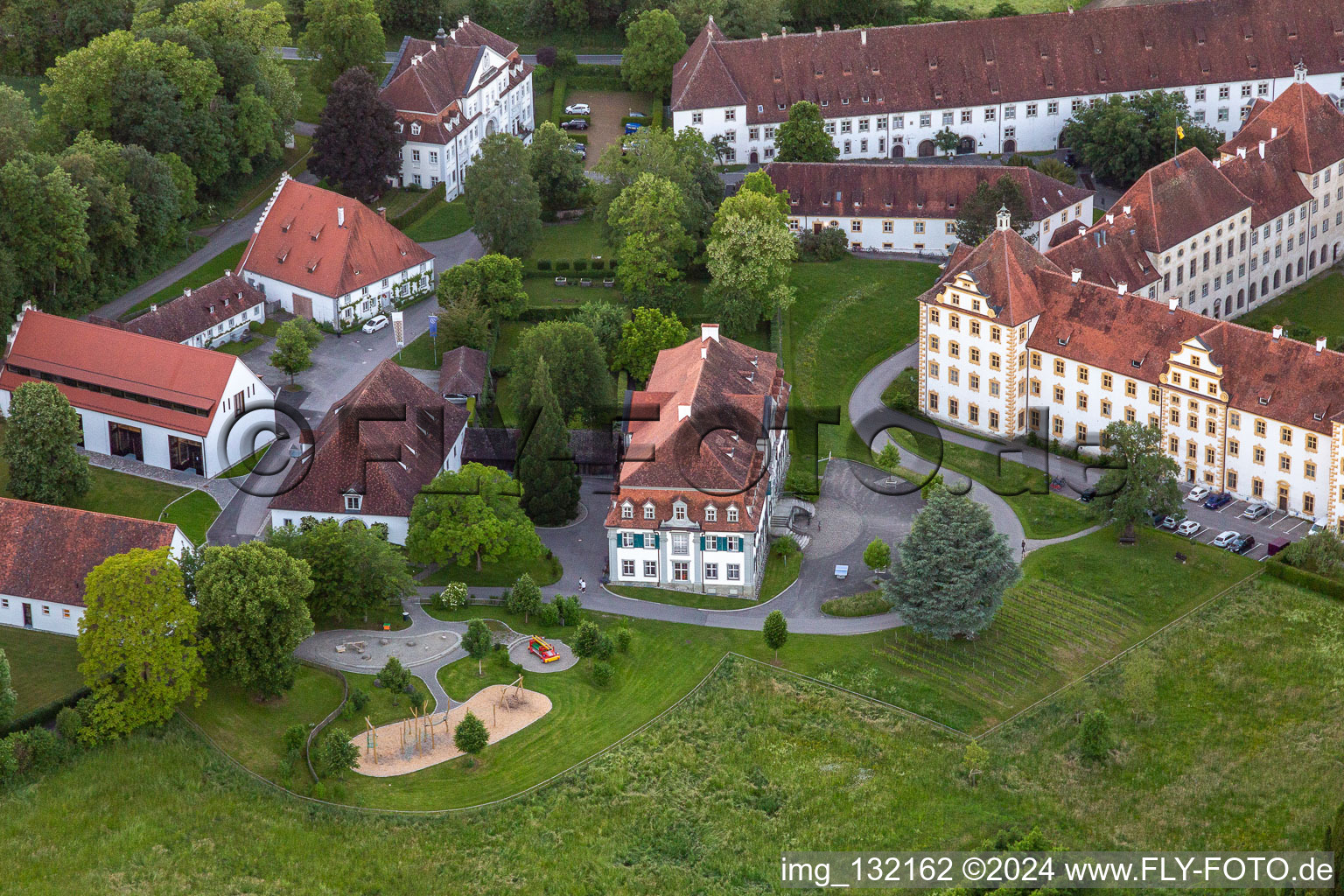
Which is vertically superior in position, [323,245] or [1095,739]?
[323,245]

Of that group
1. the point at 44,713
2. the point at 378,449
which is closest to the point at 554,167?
the point at 378,449

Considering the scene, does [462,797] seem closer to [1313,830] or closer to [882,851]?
[882,851]

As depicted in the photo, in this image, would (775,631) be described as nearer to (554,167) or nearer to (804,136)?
(554,167)

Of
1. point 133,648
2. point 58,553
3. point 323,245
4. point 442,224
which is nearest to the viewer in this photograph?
point 133,648

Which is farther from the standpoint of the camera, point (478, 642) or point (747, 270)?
point (747, 270)

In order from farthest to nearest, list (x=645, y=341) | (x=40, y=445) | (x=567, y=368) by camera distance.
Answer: (x=645, y=341), (x=567, y=368), (x=40, y=445)

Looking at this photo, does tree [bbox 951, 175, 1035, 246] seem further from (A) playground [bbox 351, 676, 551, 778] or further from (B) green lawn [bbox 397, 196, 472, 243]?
(A) playground [bbox 351, 676, 551, 778]

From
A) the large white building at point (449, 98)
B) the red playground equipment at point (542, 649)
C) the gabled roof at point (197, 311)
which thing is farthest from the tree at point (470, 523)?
the large white building at point (449, 98)
